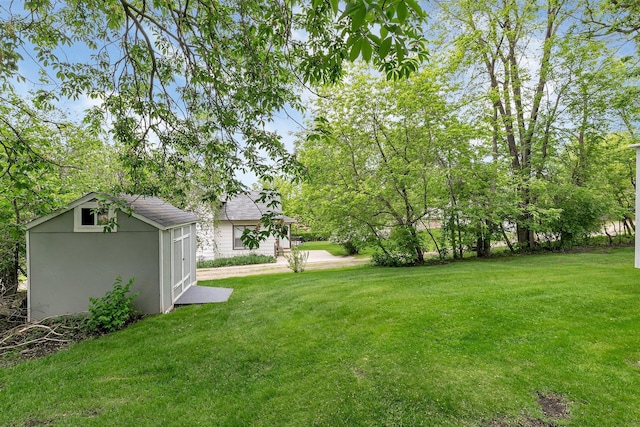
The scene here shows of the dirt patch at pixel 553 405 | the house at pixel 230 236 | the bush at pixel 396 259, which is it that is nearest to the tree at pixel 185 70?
the dirt patch at pixel 553 405

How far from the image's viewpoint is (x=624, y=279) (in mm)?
6477

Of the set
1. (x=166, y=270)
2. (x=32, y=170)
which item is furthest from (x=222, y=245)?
(x=32, y=170)

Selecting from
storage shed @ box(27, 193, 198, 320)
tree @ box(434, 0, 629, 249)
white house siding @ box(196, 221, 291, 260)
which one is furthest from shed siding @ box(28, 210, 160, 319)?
tree @ box(434, 0, 629, 249)

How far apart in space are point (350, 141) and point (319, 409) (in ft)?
28.9

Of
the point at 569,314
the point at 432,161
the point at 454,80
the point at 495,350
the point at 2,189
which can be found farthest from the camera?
the point at 454,80

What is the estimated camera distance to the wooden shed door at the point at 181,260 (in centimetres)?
739

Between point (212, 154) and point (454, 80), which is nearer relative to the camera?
point (212, 154)

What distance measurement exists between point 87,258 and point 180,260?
2.01 meters

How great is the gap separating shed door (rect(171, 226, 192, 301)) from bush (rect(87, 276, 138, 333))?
107cm

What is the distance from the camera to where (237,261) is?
15.3m

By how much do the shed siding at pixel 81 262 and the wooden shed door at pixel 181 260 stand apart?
2.57 ft

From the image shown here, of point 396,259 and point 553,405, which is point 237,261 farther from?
point 553,405

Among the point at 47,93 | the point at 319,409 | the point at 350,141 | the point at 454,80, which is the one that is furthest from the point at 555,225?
the point at 47,93

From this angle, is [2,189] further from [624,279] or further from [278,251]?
[278,251]
